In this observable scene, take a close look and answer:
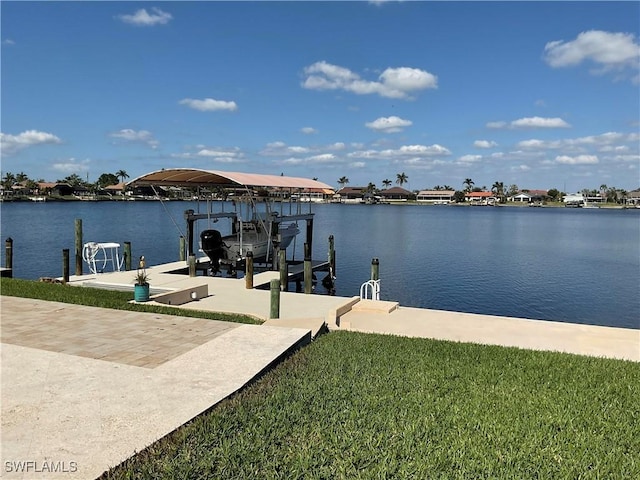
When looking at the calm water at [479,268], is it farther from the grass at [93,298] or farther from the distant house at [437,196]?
the distant house at [437,196]

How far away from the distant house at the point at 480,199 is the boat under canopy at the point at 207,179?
169 meters

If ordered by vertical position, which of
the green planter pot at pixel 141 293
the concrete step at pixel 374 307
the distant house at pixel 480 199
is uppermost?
the distant house at pixel 480 199

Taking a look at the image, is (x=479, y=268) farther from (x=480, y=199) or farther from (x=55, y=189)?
(x=480, y=199)

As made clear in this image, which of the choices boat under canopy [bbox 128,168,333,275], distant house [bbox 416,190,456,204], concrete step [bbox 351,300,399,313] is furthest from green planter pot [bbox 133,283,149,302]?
distant house [bbox 416,190,456,204]

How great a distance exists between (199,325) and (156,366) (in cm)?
237

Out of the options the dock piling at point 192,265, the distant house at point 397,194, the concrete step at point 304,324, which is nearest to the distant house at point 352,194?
the distant house at point 397,194

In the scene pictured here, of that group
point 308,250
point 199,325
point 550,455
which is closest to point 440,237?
point 308,250

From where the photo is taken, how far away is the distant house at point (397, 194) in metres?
186

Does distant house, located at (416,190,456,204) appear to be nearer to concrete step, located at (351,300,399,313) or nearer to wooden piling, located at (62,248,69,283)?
wooden piling, located at (62,248,69,283)

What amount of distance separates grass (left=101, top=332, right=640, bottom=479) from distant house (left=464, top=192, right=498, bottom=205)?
18303cm

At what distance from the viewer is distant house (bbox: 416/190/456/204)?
604 ft

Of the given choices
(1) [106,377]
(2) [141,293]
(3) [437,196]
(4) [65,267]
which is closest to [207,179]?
(4) [65,267]

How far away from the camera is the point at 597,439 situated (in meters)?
4.86

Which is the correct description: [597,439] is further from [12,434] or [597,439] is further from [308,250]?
[308,250]
